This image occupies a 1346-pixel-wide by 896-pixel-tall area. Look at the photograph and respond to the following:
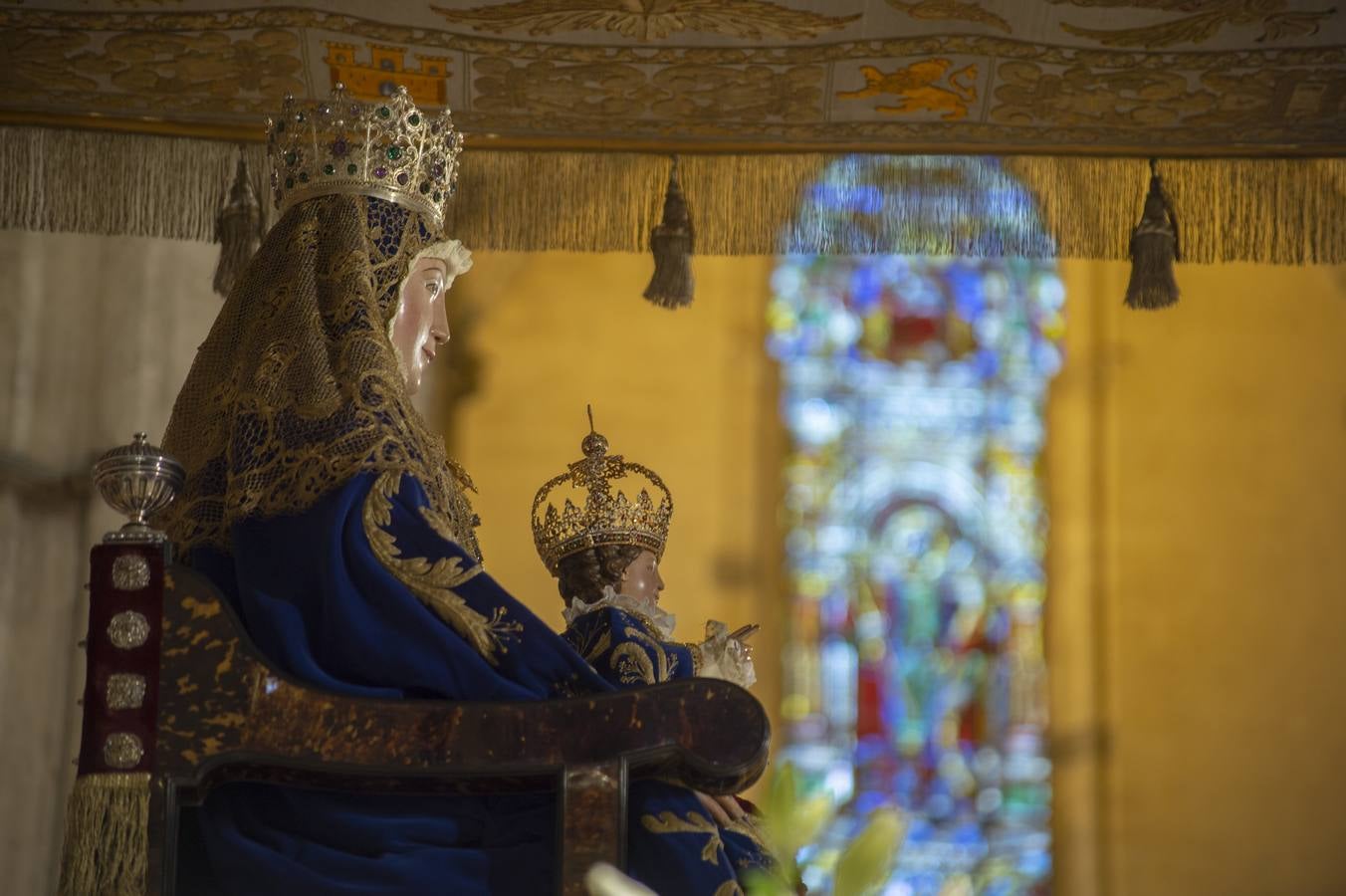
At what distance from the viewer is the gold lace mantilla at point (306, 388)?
2857mm

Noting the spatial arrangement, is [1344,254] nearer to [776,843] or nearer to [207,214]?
[207,214]

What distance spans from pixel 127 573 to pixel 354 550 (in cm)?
31

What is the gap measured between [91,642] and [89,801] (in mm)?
211

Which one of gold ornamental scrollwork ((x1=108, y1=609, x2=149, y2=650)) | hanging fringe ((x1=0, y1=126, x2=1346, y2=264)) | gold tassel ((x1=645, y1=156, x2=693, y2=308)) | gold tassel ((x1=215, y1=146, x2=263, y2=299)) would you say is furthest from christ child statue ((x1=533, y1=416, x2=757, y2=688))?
gold ornamental scrollwork ((x1=108, y1=609, x2=149, y2=650))

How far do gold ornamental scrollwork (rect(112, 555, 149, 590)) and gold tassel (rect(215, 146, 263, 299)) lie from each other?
→ 73.0 inches

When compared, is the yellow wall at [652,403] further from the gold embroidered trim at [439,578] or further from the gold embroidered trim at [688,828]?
the gold embroidered trim at [688,828]

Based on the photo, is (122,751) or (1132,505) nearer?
(122,751)

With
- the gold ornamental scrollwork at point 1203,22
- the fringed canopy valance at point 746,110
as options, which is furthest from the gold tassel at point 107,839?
the gold ornamental scrollwork at point 1203,22

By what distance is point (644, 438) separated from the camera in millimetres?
7160

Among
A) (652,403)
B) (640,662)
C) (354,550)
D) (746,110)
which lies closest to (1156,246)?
(746,110)

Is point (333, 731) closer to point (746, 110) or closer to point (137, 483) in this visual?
point (137, 483)

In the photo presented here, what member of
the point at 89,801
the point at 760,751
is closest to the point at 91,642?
the point at 89,801

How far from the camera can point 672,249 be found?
4512 millimetres

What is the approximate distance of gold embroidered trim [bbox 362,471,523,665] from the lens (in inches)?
105
